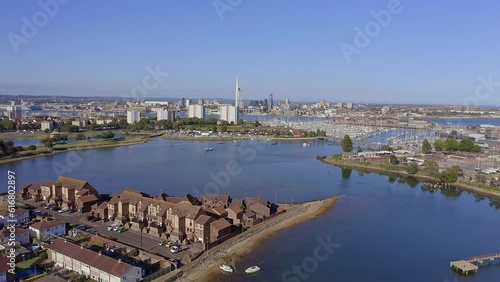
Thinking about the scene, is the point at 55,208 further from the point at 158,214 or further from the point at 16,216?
the point at 158,214

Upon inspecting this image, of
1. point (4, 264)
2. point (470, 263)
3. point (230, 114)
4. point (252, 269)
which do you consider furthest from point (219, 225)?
point (230, 114)

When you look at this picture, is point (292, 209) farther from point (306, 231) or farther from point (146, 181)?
point (146, 181)

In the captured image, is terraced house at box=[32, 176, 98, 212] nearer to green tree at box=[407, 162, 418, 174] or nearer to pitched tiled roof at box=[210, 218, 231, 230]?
pitched tiled roof at box=[210, 218, 231, 230]

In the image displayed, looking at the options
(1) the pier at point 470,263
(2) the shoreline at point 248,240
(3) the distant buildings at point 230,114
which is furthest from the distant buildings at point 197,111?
(1) the pier at point 470,263

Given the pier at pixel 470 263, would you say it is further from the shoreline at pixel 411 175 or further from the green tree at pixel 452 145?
the green tree at pixel 452 145

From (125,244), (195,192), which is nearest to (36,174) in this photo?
(195,192)

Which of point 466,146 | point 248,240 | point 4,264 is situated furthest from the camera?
point 466,146
